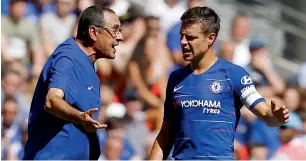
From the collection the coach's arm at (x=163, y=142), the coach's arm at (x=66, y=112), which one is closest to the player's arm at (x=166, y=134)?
the coach's arm at (x=163, y=142)

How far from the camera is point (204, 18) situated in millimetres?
7184

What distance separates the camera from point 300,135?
12.3 m

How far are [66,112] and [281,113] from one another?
1.51 meters

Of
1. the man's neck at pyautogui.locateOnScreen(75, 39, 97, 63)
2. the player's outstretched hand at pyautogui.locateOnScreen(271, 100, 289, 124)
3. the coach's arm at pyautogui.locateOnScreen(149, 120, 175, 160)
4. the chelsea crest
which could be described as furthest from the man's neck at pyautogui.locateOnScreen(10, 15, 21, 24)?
the player's outstretched hand at pyautogui.locateOnScreen(271, 100, 289, 124)

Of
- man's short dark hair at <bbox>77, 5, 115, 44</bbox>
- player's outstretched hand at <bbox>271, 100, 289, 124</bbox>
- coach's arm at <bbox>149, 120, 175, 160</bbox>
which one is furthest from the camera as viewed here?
coach's arm at <bbox>149, 120, 175, 160</bbox>

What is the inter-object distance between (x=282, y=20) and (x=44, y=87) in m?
9.36

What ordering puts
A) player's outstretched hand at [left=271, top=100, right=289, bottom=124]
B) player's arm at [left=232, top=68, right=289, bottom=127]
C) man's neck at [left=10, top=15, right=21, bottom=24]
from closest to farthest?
1. player's outstretched hand at [left=271, top=100, right=289, bottom=124]
2. player's arm at [left=232, top=68, right=289, bottom=127]
3. man's neck at [left=10, top=15, right=21, bottom=24]

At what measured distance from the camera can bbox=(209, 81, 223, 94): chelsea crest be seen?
7.08m

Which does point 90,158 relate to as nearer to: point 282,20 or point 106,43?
point 106,43

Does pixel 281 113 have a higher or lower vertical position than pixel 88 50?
lower

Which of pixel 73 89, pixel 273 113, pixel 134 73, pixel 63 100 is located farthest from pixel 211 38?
pixel 134 73

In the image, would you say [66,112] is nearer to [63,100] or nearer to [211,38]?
[63,100]

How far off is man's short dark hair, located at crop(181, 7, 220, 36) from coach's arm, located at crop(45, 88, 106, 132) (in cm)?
110

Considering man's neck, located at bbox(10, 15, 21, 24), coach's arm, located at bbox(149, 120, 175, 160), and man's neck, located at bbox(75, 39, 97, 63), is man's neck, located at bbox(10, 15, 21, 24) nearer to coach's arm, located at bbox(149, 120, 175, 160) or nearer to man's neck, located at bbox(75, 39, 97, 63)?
man's neck, located at bbox(75, 39, 97, 63)
